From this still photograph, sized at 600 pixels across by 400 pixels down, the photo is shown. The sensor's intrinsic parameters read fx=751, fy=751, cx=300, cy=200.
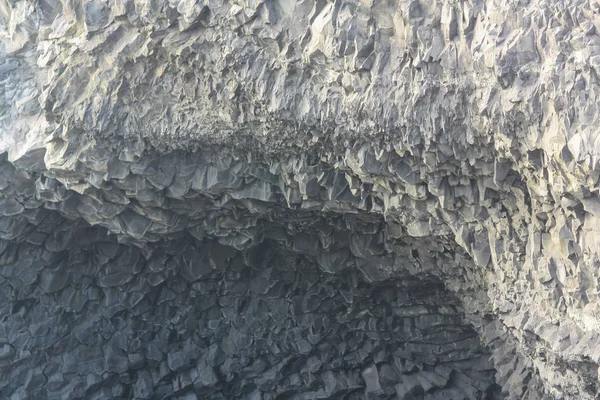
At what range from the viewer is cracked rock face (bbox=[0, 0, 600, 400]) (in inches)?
133

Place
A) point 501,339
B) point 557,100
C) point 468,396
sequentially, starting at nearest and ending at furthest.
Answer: point 557,100 → point 501,339 → point 468,396

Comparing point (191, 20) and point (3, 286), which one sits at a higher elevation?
point (191, 20)

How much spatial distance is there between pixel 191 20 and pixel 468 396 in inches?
126

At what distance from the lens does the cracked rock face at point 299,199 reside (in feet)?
11.1

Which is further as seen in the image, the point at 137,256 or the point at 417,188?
the point at 137,256

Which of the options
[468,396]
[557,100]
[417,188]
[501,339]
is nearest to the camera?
[557,100]

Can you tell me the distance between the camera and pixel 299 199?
4613 millimetres

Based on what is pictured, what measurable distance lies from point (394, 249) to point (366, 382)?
1279 mm

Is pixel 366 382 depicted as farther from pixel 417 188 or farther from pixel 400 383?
pixel 417 188

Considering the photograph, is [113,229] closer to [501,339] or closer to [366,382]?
[366,382]

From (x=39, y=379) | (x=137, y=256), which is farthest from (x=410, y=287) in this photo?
(x=39, y=379)

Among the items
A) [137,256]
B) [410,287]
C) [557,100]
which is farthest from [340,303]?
[557,100]

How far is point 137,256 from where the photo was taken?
5473 millimetres

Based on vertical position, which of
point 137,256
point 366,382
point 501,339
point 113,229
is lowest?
point 366,382
